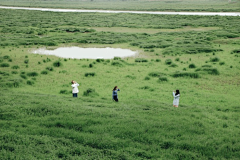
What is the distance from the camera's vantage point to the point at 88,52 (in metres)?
40.6

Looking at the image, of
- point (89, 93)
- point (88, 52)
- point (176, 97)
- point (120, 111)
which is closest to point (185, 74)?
point (176, 97)

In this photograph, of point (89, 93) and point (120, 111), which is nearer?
point (120, 111)

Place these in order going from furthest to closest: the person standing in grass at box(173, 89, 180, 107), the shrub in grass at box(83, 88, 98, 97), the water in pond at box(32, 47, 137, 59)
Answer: the water in pond at box(32, 47, 137, 59) → the shrub in grass at box(83, 88, 98, 97) → the person standing in grass at box(173, 89, 180, 107)

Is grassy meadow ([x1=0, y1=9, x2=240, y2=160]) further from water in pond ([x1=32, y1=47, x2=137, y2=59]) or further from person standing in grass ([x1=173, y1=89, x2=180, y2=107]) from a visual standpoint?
water in pond ([x1=32, y1=47, x2=137, y2=59])

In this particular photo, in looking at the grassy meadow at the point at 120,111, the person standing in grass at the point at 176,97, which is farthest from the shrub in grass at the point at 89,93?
the person standing in grass at the point at 176,97

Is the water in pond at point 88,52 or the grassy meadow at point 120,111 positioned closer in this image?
the grassy meadow at point 120,111

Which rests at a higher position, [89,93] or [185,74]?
[185,74]

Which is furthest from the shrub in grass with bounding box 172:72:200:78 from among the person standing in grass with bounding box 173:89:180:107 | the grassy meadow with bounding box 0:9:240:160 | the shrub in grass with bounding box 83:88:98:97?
the shrub in grass with bounding box 83:88:98:97

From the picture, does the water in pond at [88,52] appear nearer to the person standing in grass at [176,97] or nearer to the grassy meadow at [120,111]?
the grassy meadow at [120,111]

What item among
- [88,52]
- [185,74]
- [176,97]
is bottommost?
[176,97]

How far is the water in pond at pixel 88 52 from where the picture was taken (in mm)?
37312

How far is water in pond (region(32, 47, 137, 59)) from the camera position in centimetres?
3731

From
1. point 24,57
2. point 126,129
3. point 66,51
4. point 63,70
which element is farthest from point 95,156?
point 66,51

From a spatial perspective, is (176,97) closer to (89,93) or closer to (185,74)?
(89,93)
